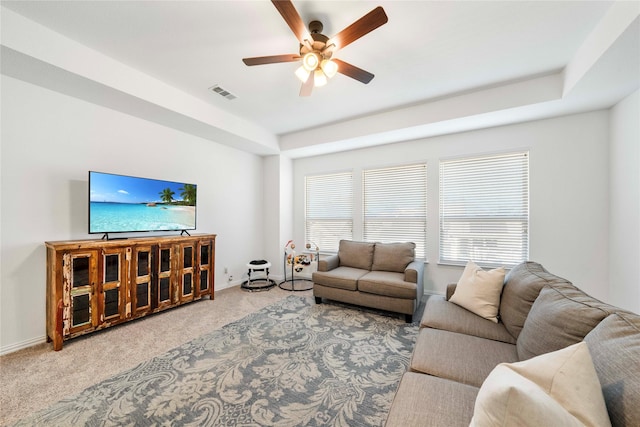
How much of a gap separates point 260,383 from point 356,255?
240 centimetres

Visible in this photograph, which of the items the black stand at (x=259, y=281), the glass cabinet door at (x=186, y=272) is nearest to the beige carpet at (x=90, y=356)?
the glass cabinet door at (x=186, y=272)

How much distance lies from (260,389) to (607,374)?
1.92 m

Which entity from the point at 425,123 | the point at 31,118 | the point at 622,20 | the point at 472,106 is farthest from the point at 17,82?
the point at 622,20

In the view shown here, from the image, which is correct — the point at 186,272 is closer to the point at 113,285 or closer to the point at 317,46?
the point at 113,285

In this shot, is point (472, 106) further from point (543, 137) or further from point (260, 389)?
point (260, 389)

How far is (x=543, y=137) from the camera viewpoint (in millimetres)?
3309

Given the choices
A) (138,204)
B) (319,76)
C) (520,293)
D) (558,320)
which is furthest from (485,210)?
(138,204)

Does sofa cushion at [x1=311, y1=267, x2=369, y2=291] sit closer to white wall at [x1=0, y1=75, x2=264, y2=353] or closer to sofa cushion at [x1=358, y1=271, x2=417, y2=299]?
sofa cushion at [x1=358, y1=271, x2=417, y2=299]

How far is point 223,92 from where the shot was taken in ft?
10.5

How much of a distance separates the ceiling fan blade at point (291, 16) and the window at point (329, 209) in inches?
117

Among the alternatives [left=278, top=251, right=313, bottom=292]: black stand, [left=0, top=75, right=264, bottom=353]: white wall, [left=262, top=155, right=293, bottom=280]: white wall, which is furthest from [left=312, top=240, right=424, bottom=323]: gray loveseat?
[left=0, top=75, right=264, bottom=353]: white wall

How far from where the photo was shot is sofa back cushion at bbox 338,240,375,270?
392cm

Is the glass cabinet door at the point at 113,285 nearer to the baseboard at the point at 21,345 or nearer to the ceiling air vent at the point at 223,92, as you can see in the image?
the baseboard at the point at 21,345

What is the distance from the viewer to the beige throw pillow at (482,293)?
2098 mm
